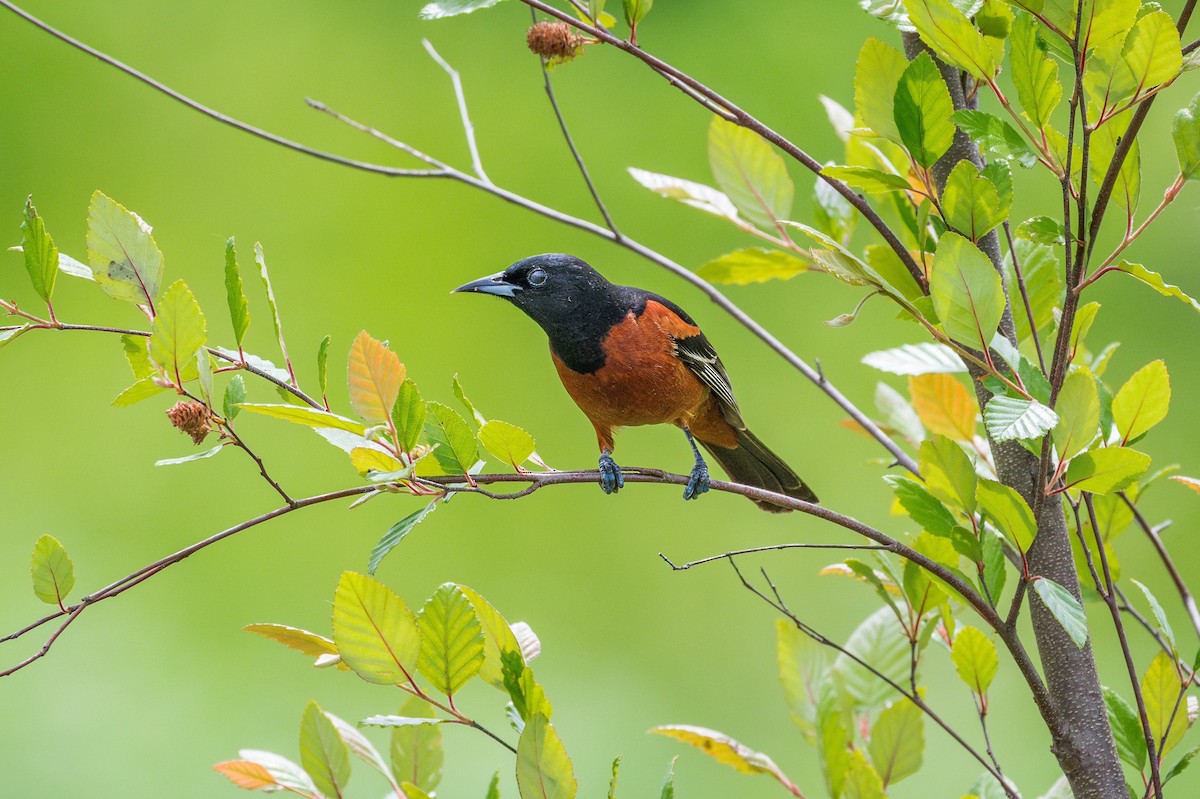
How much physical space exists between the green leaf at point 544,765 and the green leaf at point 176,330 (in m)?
0.36

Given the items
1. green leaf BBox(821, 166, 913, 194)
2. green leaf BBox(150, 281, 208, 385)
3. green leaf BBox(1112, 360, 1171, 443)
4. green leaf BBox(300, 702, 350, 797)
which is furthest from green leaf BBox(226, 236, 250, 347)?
green leaf BBox(1112, 360, 1171, 443)

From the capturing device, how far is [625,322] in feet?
5.56

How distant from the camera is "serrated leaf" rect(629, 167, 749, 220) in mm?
1186

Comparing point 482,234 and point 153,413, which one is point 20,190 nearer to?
point 153,413

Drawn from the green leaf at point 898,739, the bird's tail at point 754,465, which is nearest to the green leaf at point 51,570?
the green leaf at point 898,739

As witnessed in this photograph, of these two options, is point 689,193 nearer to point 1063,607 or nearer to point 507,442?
point 507,442

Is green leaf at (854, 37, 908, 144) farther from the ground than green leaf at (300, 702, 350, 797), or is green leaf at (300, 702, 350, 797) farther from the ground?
green leaf at (854, 37, 908, 144)

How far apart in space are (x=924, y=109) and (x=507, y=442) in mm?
409

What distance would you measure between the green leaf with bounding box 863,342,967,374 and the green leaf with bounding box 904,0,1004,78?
357 millimetres

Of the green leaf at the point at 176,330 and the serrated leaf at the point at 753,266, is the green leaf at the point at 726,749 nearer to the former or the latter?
the serrated leaf at the point at 753,266

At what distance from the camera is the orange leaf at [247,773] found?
A: 35.3 inches

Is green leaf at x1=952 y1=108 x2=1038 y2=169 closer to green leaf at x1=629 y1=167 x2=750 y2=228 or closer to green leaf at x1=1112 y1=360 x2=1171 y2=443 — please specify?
green leaf at x1=1112 y1=360 x2=1171 y2=443

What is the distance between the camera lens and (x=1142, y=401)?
2.99 ft

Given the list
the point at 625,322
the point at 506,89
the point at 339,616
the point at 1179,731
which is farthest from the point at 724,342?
the point at 339,616
